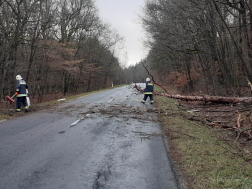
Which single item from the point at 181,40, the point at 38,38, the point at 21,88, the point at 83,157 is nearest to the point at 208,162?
the point at 83,157

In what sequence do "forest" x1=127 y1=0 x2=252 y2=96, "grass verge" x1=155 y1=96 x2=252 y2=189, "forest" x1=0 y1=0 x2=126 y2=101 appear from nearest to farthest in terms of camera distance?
1. "grass verge" x1=155 y1=96 x2=252 y2=189
2. "forest" x1=127 y1=0 x2=252 y2=96
3. "forest" x1=0 y1=0 x2=126 y2=101

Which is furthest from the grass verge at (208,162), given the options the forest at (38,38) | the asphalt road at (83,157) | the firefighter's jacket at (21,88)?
the forest at (38,38)

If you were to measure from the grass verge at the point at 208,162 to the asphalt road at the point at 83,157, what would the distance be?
35 centimetres

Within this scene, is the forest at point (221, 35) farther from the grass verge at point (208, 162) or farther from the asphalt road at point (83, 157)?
the asphalt road at point (83, 157)

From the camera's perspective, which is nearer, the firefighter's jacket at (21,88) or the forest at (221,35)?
the firefighter's jacket at (21,88)

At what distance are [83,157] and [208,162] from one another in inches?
107

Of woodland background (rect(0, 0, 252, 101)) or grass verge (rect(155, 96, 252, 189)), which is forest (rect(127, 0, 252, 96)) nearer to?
woodland background (rect(0, 0, 252, 101))

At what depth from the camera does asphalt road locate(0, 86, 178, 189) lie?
3676 mm

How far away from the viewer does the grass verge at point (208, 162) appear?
11.8ft

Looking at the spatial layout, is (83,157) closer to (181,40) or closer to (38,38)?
(181,40)

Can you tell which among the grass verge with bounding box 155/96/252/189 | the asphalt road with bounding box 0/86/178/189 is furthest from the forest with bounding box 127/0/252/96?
the asphalt road with bounding box 0/86/178/189

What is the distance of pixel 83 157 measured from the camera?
16.0 feet

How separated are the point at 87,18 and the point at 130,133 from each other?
30041 mm

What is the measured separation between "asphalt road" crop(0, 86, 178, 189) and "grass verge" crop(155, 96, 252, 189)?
14.0 inches
